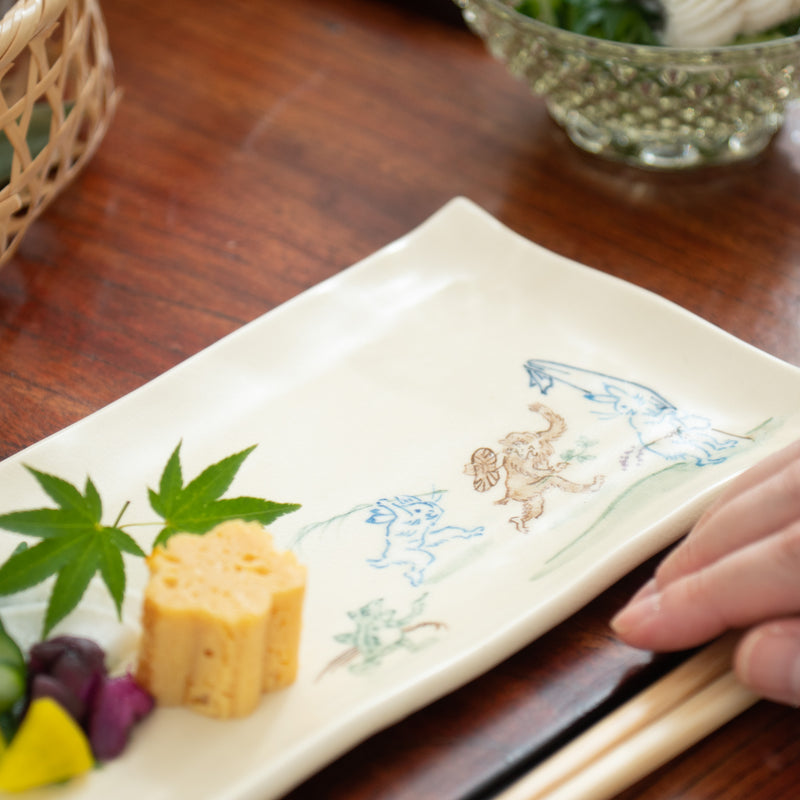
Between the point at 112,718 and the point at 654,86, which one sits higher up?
the point at 654,86

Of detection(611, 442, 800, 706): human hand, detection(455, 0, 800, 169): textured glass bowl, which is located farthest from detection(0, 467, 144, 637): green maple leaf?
detection(455, 0, 800, 169): textured glass bowl

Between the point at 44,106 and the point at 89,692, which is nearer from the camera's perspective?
the point at 89,692

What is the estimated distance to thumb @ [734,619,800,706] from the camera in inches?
18.4

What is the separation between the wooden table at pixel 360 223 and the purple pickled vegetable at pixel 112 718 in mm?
92

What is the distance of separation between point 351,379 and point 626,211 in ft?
1.14

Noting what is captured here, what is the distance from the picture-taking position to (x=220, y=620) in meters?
0.44

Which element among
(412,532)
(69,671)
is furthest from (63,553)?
(412,532)

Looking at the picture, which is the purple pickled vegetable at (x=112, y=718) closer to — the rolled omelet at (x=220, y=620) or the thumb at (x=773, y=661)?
the rolled omelet at (x=220, y=620)

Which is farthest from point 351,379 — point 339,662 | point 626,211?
point 626,211

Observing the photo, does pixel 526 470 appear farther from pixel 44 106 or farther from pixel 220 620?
pixel 44 106


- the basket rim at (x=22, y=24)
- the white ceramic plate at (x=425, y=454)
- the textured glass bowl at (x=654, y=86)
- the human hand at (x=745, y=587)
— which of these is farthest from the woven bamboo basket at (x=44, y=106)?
the human hand at (x=745, y=587)

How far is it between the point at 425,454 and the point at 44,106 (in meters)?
0.48

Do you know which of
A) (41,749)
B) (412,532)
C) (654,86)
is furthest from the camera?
(654,86)

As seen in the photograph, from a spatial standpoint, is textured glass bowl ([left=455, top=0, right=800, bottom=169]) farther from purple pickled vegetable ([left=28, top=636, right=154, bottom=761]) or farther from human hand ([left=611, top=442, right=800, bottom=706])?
purple pickled vegetable ([left=28, top=636, right=154, bottom=761])
